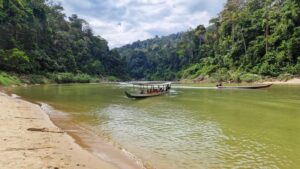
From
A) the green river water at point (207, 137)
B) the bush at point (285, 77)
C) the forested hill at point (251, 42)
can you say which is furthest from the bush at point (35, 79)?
the bush at point (285, 77)

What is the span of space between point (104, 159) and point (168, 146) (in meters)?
3.46

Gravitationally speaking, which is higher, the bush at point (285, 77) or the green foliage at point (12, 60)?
the green foliage at point (12, 60)

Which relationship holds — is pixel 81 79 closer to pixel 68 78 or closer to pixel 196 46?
pixel 68 78

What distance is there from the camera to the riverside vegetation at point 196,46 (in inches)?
2862

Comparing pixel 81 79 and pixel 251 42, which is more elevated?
pixel 251 42

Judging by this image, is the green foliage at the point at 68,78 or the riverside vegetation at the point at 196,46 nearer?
the riverside vegetation at the point at 196,46

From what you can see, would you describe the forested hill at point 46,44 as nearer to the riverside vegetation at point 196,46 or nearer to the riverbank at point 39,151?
the riverside vegetation at point 196,46

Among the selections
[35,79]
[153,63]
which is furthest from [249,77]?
[153,63]

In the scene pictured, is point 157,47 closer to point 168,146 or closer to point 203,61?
point 203,61

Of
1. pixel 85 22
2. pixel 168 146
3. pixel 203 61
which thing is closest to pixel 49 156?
pixel 168 146

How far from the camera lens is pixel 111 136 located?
15.6 metres

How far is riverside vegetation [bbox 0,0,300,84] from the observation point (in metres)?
72.7

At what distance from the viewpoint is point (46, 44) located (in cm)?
10281

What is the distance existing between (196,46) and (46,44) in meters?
65.2
